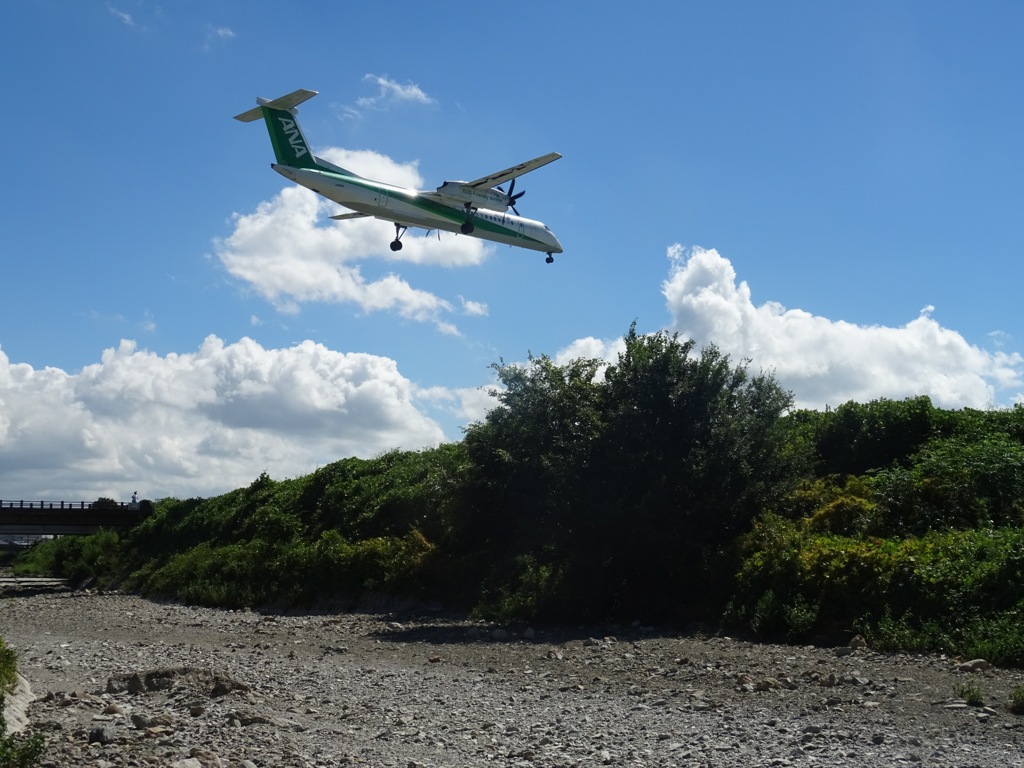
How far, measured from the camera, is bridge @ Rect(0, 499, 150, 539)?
173ft

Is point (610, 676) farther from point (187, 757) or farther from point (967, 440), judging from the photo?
point (967, 440)

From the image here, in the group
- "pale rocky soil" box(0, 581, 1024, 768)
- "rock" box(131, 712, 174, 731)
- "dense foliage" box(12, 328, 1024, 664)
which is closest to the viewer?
"pale rocky soil" box(0, 581, 1024, 768)

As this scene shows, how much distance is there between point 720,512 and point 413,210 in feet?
49.6

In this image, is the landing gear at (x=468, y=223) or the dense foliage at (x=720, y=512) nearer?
the dense foliage at (x=720, y=512)

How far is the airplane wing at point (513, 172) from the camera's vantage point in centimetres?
3259

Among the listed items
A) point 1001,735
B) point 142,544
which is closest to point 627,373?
point 1001,735

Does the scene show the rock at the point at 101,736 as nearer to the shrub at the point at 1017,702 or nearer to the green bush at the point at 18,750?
the green bush at the point at 18,750

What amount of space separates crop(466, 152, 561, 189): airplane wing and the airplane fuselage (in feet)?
3.38

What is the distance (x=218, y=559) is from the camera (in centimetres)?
4025

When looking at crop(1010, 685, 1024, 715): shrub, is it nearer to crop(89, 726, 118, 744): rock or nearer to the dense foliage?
the dense foliage

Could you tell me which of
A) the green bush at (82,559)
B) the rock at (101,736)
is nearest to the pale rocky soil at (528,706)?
the rock at (101,736)

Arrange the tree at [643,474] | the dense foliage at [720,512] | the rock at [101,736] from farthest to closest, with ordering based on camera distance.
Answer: the tree at [643,474] < the dense foliage at [720,512] < the rock at [101,736]

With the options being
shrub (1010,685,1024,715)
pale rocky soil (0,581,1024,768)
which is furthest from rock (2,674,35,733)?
shrub (1010,685,1024,715)

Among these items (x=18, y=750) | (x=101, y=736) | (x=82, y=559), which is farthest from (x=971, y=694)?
(x=82, y=559)
